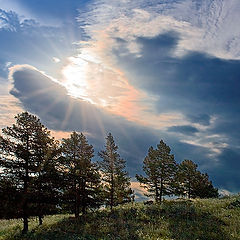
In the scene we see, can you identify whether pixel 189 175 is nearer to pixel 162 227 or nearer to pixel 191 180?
pixel 191 180

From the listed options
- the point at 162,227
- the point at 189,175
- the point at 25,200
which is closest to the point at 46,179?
the point at 25,200

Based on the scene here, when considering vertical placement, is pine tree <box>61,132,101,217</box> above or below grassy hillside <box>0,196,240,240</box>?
above

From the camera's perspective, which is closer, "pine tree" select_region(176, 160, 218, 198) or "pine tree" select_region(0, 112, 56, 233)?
"pine tree" select_region(0, 112, 56, 233)

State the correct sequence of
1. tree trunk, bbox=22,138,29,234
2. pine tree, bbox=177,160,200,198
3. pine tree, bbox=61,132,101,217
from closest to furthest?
tree trunk, bbox=22,138,29,234 < pine tree, bbox=61,132,101,217 < pine tree, bbox=177,160,200,198

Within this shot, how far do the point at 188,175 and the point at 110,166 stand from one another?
27941mm

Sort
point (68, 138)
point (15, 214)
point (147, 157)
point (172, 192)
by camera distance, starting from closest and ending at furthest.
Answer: point (15, 214)
point (68, 138)
point (172, 192)
point (147, 157)

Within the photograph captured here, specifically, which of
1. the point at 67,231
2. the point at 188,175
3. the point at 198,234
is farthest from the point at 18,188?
the point at 188,175

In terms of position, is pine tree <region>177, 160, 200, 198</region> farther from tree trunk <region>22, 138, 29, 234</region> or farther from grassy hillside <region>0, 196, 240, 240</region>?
tree trunk <region>22, 138, 29, 234</region>

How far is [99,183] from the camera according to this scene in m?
30.3

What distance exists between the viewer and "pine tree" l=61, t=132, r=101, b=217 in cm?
2786

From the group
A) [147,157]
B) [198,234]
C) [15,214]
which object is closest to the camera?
[198,234]

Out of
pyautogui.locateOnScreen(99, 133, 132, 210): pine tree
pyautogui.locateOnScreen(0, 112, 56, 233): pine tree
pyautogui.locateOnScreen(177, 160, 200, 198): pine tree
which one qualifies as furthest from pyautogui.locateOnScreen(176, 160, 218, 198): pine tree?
pyautogui.locateOnScreen(0, 112, 56, 233): pine tree

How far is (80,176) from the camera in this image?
94.1ft

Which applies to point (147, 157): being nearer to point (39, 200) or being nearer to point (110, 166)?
point (110, 166)
